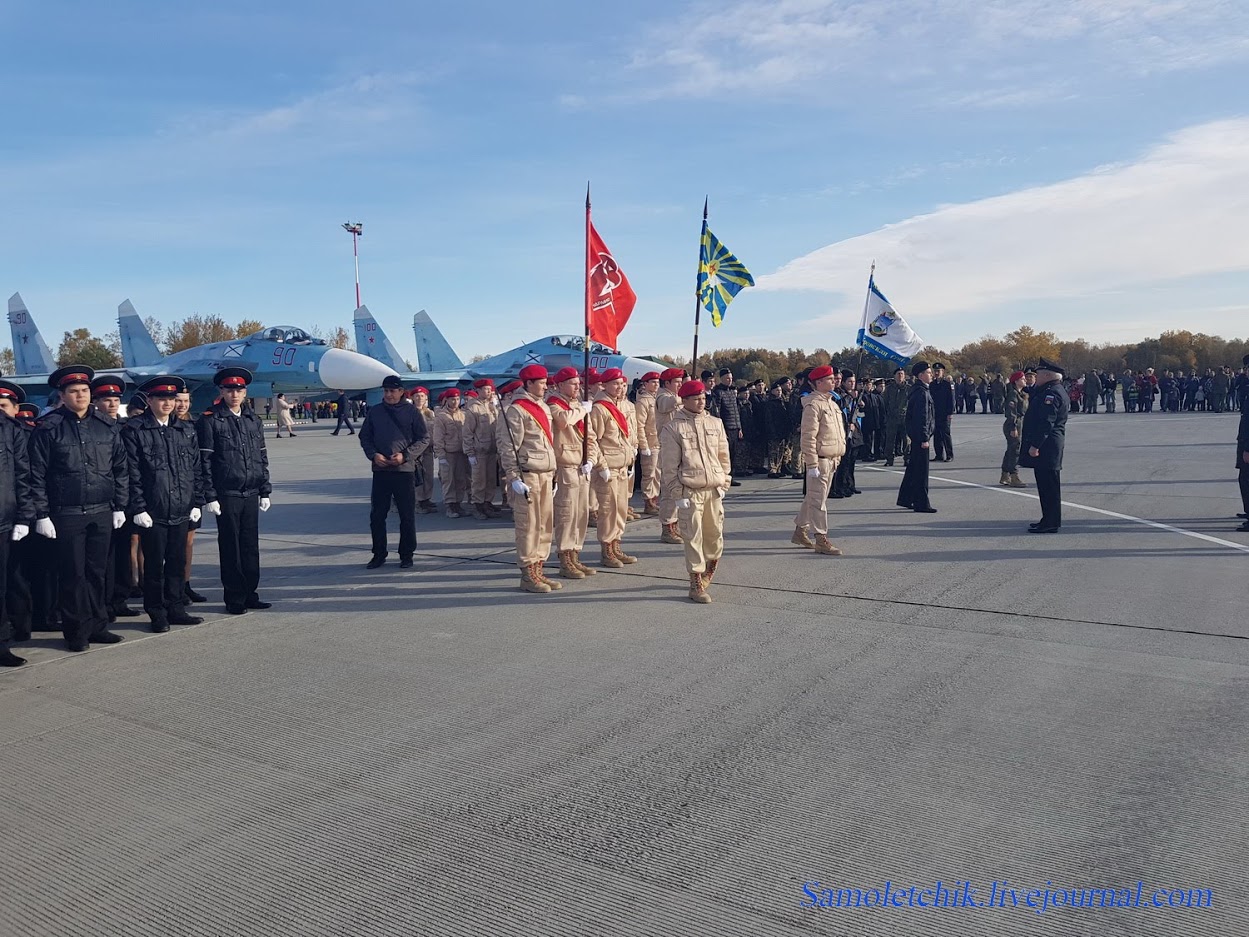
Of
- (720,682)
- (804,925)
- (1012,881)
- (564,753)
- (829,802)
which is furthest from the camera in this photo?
(720,682)

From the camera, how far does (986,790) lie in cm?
361

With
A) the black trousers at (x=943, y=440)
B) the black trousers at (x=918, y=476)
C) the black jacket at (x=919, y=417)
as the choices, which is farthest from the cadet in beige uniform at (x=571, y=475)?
the black trousers at (x=943, y=440)

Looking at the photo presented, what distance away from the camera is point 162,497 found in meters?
6.54

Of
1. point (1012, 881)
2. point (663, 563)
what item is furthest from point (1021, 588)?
point (1012, 881)

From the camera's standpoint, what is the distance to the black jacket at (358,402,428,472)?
28.5 feet

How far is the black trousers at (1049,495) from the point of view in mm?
9352

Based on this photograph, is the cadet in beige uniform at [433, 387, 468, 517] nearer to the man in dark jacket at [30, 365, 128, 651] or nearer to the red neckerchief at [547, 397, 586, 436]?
the red neckerchief at [547, 397, 586, 436]

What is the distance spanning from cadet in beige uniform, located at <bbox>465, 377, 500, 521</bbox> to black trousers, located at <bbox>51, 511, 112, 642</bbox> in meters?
5.82

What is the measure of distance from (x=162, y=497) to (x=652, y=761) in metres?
4.62

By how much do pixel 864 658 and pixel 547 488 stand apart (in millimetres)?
3519

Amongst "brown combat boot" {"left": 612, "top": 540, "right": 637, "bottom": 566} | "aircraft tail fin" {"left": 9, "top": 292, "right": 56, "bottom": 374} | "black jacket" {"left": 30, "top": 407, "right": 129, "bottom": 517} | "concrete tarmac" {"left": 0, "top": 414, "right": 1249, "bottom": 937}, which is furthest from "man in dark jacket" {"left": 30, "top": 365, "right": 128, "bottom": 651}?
"aircraft tail fin" {"left": 9, "top": 292, "right": 56, "bottom": 374}

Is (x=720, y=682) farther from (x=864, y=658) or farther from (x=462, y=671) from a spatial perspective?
(x=462, y=671)

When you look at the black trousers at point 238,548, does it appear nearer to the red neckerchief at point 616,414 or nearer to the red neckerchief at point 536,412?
the red neckerchief at point 536,412

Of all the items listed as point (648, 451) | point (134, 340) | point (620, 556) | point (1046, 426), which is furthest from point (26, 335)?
point (1046, 426)
